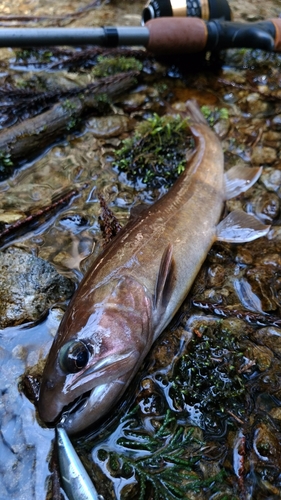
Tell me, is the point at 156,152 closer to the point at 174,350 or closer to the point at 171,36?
the point at 171,36

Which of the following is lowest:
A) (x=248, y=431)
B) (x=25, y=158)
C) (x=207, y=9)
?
(x=248, y=431)

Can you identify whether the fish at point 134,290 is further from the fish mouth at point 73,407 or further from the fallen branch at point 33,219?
the fallen branch at point 33,219

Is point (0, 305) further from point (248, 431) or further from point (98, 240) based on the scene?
point (248, 431)

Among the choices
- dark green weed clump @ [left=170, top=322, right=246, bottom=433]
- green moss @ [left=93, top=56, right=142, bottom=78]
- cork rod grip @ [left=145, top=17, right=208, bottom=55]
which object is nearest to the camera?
dark green weed clump @ [left=170, top=322, right=246, bottom=433]

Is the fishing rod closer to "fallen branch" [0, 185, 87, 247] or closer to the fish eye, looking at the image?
"fallen branch" [0, 185, 87, 247]

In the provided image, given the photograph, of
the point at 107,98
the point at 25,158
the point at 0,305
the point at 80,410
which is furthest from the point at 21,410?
the point at 107,98

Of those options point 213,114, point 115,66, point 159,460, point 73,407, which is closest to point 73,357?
point 73,407

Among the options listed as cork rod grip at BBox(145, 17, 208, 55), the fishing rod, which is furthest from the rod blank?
cork rod grip at BBox(145, 17, 208, 55)
